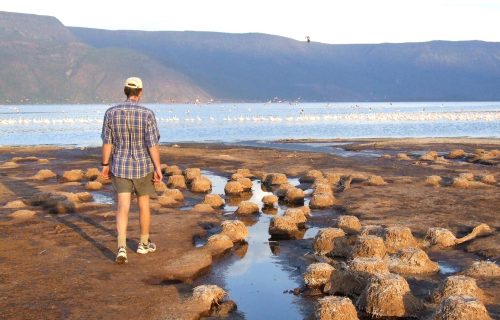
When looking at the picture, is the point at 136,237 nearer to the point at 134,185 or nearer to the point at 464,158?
the point at 134,185

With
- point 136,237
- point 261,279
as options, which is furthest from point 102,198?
point 261,279

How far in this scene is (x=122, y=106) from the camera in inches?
324

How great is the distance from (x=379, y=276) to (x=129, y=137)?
12.4ft

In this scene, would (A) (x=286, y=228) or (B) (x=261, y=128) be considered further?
(B) (x=261, y=128)

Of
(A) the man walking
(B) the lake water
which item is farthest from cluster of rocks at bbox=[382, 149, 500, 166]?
(B) the lake water

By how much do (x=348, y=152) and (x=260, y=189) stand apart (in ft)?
53.3

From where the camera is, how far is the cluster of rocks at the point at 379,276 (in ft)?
21.7

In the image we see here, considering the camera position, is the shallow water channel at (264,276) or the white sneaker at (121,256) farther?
the white sneaker at (121,256)

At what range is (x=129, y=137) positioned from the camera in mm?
8297

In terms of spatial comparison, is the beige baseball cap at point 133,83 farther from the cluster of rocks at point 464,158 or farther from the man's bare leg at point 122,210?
the cluster of rocks at point 464,158

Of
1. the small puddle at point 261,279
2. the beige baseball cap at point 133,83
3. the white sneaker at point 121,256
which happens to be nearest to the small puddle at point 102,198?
the small puddle at point 261,279

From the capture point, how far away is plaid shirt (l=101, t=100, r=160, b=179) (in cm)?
821

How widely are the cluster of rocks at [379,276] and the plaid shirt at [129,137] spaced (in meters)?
2.76

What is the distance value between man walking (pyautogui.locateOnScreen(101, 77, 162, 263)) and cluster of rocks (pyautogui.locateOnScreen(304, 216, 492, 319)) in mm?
2621
